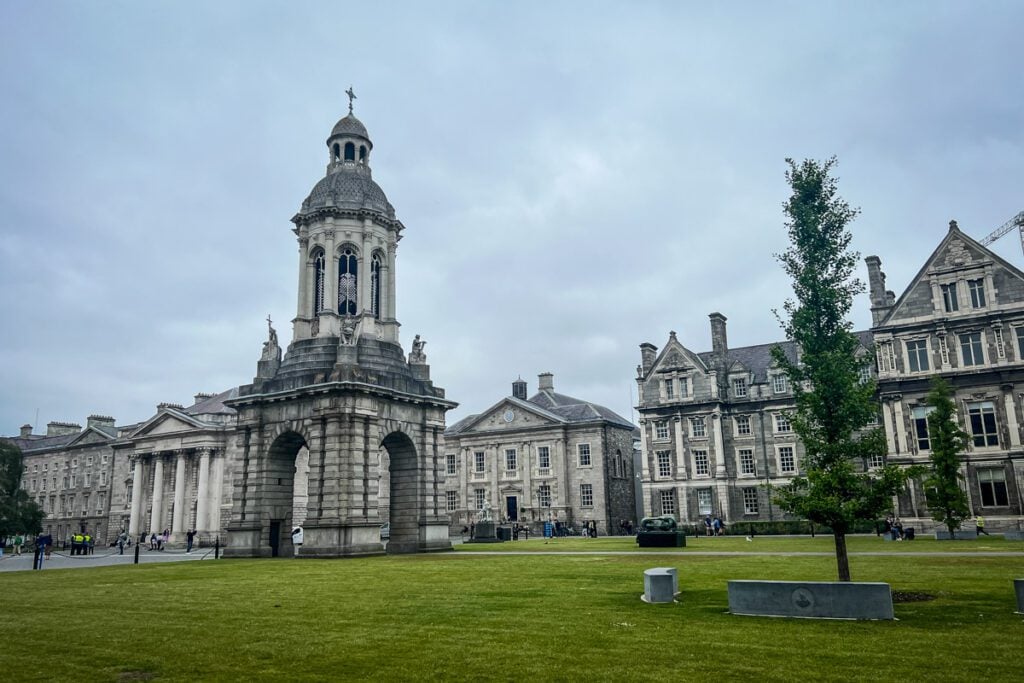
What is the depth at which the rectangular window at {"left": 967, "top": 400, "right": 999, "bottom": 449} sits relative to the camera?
49438 millimetres

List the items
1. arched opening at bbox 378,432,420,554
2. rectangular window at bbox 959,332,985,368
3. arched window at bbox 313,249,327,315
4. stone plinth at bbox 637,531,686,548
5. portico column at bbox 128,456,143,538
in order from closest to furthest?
stone plinth at bbox 637,531,686,548
arched opening at bbox 378,432,420,554
arched window at bbox 313,249,327,315
rectangular window at bbox 959,332,985,368
portico column at bbox 128,456,143,538

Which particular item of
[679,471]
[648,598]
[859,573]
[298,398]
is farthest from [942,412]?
[298,398]

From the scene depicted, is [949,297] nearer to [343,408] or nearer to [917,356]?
[917,356]

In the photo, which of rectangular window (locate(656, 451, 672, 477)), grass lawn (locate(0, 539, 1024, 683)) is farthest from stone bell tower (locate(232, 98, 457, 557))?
rectangular window (locate(656, 451, 672, 477))

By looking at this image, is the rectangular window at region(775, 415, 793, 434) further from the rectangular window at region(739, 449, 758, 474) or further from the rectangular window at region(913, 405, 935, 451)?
the rectangular window at region(913, 405, 935, 451)

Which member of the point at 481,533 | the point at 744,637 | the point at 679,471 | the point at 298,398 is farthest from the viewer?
the point at 679,471

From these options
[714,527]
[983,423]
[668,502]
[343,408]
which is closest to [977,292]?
[983,423]

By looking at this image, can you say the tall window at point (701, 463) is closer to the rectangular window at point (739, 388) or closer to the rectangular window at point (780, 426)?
the rectangular window at point (739, 388)

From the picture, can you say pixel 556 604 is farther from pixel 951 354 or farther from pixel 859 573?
pixel 951 354

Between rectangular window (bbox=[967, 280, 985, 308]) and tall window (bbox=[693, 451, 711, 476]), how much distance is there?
76.3 feet

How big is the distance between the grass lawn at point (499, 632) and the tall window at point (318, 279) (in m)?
20.6

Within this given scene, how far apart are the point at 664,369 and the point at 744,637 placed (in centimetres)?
5622

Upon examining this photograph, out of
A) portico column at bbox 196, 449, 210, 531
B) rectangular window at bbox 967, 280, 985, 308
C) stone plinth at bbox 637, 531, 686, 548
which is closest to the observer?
stone plinth at bbox 637, 531, 686, 548

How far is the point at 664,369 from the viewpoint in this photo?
6625 cm
